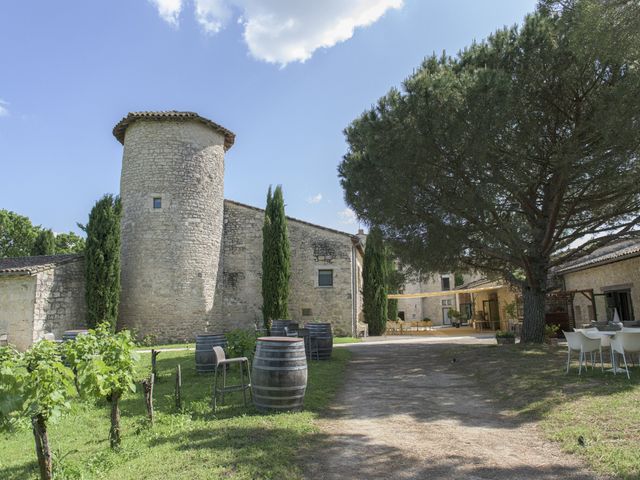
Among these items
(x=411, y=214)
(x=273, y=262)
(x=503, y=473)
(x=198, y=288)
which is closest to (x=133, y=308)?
(x=198, y=288)

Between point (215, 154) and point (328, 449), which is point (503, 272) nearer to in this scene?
point (328, 449)

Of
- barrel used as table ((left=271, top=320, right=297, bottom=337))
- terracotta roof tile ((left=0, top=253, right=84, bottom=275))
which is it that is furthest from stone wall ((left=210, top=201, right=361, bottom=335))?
barrel used as table ((left=271, top=320, right=297, bottom=337))

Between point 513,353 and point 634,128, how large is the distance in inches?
222

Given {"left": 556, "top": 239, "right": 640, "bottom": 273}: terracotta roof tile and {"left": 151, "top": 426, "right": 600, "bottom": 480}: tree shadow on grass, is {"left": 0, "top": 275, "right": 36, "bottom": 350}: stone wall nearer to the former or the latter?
{"left": 151, "top": 426, "right": 600, "bottom": 480}: tree shadow on grass

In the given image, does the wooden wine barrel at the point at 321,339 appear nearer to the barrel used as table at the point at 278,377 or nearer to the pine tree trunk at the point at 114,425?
the barrel used as table at the point at 278,377

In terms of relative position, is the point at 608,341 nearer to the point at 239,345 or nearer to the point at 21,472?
the point at 239,345

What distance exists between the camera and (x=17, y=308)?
46.2ft

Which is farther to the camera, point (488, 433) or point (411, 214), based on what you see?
point (411, 214)

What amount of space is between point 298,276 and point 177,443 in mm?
14735

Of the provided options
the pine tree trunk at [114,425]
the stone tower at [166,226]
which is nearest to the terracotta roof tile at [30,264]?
the stone tower at [166,226]

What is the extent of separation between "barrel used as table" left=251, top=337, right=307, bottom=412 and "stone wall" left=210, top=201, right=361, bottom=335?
1317cm

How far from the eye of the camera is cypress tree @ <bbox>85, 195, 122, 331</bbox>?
1530cm

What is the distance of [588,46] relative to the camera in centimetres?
696

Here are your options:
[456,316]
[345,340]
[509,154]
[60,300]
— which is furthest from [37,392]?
[456,316]
